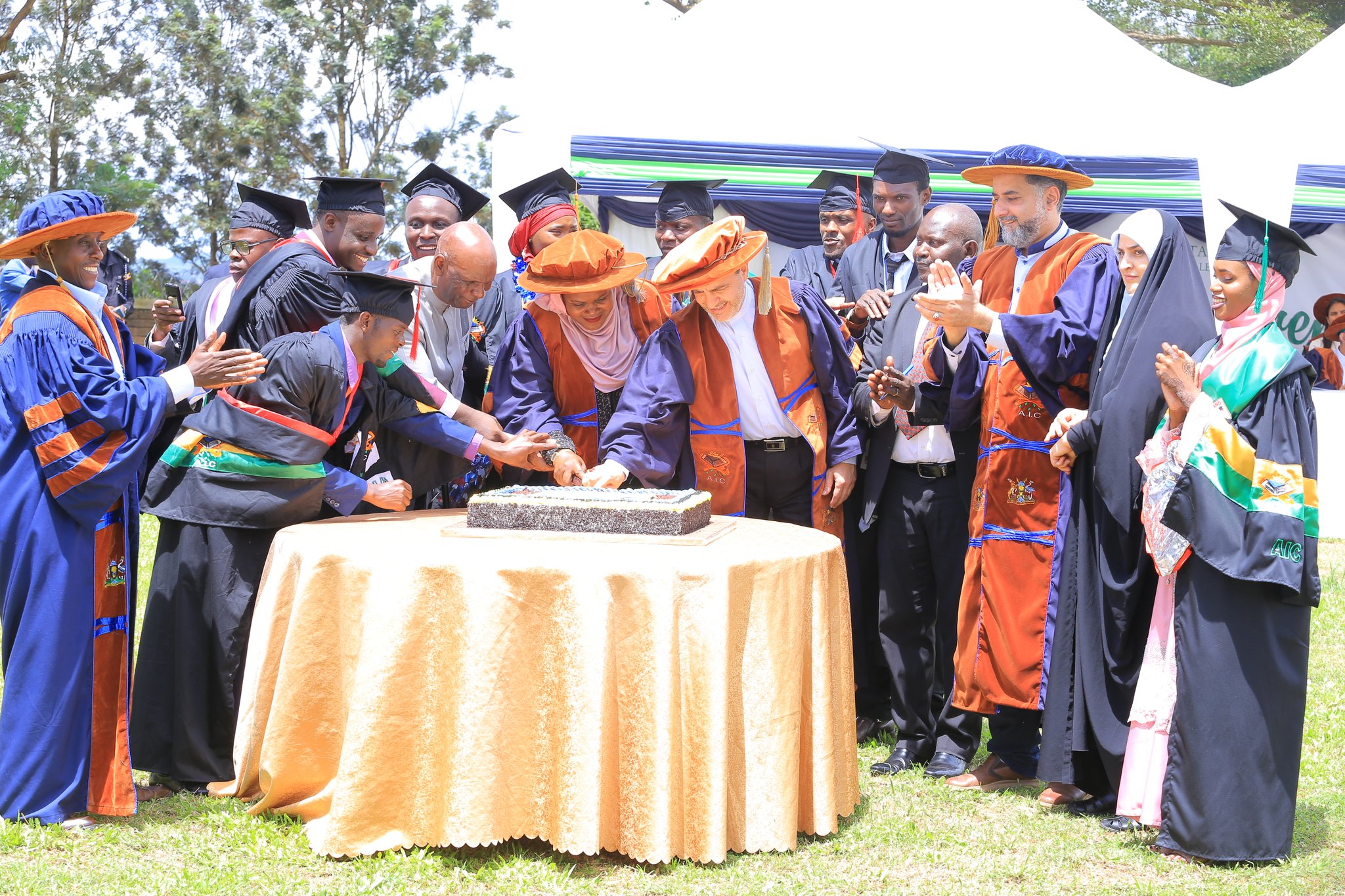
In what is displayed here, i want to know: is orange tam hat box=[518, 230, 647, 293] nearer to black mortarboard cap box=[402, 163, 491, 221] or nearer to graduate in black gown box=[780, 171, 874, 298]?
black mortarboard cap box=[402, 163, 491, 221]

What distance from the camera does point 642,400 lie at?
467cm

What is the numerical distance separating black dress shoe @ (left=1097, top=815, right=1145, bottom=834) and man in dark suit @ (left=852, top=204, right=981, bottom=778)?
0.67 metres

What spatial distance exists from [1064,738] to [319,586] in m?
2.48

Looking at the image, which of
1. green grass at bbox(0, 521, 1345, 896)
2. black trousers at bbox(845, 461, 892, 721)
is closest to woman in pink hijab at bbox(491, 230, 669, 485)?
black trousers at bbox(845, 461, 892, 721)

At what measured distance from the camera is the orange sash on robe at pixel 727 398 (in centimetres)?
475

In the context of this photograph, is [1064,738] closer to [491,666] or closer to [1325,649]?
[491,666]

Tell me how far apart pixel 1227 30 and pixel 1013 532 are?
24238mm

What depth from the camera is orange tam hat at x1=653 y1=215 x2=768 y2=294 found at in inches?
176

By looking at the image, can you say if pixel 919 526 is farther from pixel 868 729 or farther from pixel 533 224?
pixel 533 224

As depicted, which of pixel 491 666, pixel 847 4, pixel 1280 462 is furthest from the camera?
pixel 847 4

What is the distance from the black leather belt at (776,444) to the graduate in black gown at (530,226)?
112 cm

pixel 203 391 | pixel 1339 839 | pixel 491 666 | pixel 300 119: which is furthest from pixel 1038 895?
pixel 300 119

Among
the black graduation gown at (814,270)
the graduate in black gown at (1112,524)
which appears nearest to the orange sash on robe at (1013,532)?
the graduate in black gown at (1112,524)

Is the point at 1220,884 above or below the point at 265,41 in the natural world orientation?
below
